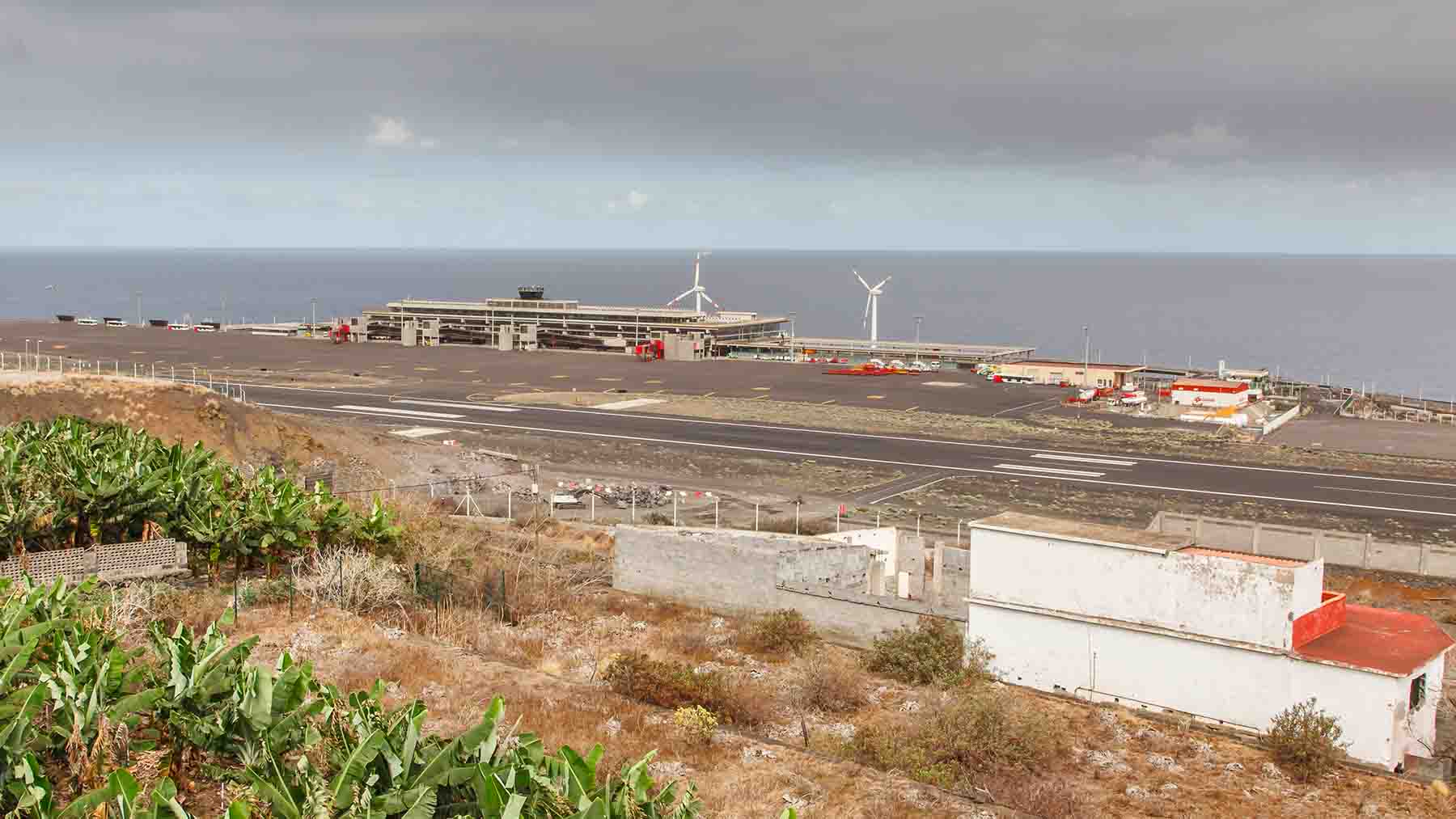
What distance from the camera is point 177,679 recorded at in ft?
44.4

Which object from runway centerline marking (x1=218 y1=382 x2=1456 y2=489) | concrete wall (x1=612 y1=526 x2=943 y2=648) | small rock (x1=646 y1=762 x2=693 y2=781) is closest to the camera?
small rock (x1=646 y1=762 x2=693 y2=781)

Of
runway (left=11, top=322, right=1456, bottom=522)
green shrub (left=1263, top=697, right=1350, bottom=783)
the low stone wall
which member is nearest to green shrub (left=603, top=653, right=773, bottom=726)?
green shrub (left=1263, top=697, right=1350, bottom=783)

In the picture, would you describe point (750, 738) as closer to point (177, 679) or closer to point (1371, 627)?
point (177, 679)

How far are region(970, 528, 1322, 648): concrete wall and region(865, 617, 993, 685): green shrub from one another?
3.64 ft

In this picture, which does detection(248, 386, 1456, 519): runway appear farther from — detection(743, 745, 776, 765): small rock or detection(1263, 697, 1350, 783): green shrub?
detection(743, 745, 776, 765): small rock

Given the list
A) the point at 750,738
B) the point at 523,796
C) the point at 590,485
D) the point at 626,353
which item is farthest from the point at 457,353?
the point at 523,796

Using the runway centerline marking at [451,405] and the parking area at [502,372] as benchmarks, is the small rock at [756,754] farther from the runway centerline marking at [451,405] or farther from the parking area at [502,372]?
the parking area at [502,372]

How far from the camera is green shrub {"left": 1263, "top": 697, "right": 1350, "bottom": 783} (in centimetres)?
1927

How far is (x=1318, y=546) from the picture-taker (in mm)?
33406

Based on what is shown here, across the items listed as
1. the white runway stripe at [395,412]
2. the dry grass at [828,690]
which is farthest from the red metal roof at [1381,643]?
the white runway stripe at [395,412]

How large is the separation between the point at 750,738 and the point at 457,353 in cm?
9112

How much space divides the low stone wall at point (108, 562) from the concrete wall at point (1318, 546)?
26.6 metres

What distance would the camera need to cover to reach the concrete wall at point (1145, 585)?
21078 mm

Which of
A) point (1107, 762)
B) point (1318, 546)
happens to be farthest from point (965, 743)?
point (1318, 546)
